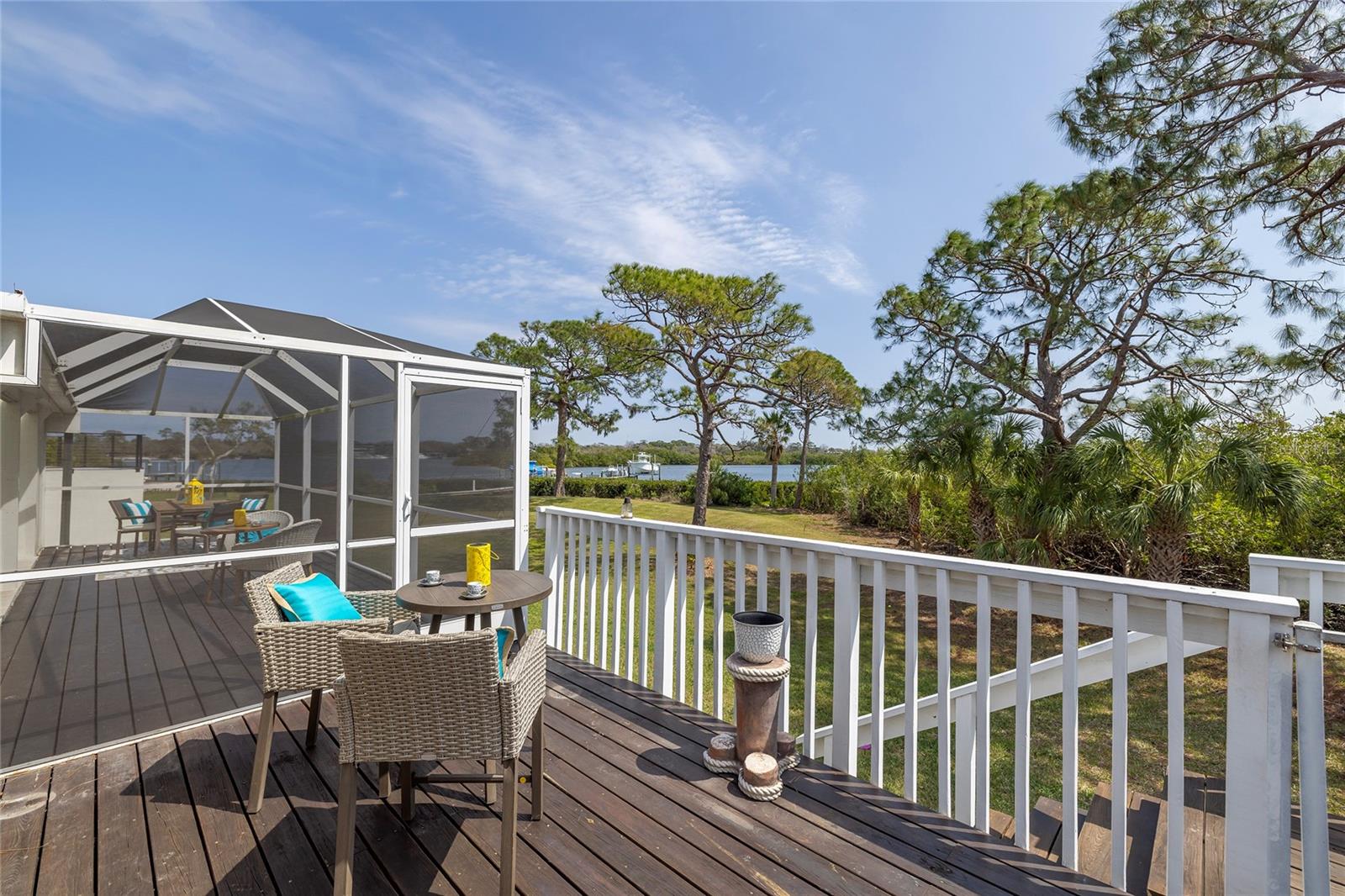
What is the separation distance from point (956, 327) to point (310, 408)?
8330 mm

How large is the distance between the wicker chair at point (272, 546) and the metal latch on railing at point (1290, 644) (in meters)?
3.96

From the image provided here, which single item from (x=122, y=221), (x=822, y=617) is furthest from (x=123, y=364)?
(x=822, y=617)

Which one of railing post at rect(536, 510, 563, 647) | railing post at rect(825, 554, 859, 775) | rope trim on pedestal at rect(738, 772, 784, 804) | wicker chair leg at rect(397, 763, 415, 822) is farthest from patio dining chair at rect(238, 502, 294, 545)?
railing post at rect(825, 554, 859, 775)

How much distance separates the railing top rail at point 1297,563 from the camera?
2.32 m

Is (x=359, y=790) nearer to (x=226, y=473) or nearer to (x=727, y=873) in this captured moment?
(x=727, y=873)

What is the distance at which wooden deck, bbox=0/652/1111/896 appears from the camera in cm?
181

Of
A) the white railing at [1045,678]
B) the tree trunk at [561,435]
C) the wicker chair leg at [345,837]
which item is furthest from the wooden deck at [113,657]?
the tree trunk at [561,435]

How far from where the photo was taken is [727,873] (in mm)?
1848

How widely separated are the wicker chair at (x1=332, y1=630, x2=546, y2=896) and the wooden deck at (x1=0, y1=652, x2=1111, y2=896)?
0.35 m

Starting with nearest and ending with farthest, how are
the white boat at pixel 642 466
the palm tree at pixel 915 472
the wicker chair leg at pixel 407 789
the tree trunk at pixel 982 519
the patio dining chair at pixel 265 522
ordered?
the wicker chair leg at pixel 407 789 → the patio dining chair at pixel 265 522 → the tree trunk at pixel 982 519 → the palm tree at pixel 915 472 → the white boat at pixel 642 466

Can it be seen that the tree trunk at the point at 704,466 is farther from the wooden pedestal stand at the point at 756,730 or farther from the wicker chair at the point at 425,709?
the wicker chair at the point at 425,709

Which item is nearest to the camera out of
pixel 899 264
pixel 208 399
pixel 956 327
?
pixel 208 399

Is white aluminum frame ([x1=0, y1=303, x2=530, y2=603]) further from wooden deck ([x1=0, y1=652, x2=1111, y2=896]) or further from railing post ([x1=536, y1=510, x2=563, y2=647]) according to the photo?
wooden deck ([x1=0, y1=652, x2=1111, y2=896])

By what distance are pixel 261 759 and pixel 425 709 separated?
1042mm
